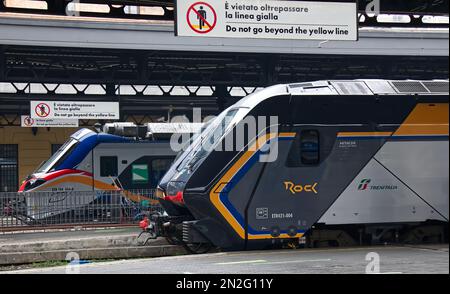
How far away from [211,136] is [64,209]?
9.59 m

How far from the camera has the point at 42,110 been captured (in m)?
30.2

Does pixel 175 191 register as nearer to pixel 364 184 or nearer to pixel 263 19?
pixel 364 184

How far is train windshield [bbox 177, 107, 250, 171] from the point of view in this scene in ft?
42.4

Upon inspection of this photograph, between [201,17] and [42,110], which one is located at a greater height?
[201,17]

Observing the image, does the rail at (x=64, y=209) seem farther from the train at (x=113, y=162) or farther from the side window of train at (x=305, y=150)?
the side window of train at (x=305, y=150)

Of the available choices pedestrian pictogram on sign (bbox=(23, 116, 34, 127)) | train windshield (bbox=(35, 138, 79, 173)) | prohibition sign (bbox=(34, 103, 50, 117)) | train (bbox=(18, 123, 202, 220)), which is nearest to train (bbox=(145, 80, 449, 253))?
train (bbox=(18, 123, 202, 220))

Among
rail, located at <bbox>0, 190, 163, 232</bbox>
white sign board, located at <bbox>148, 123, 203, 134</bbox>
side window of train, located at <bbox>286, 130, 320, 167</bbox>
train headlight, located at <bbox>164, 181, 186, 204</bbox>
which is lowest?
rail, located at <bbox>0, 190, 163, 232</bbox>

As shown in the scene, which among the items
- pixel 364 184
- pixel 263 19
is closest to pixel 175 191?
pixel 364 184

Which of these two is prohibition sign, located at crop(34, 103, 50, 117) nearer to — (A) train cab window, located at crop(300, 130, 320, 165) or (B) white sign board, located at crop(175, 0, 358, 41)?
(B) white sign board, located at crop(175, 0, 358, 41)

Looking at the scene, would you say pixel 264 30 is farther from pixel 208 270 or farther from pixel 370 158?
pixel 208 270

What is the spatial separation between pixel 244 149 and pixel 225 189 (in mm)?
772
